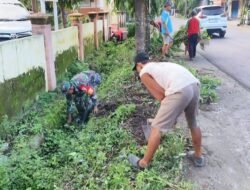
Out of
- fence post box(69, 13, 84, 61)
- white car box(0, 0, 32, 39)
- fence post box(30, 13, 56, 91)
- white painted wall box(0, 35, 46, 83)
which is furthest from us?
fence post box(69, 13, 84, 61)

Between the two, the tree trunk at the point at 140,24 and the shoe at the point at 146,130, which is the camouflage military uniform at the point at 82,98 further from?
the tree trunk at the point at 140,24

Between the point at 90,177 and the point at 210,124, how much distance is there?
8.56 ft

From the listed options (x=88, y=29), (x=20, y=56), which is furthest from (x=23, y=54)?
(x=88, y=29)

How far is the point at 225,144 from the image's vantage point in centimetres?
520

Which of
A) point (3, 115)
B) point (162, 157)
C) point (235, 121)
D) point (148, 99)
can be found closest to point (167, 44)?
point (148, 99)

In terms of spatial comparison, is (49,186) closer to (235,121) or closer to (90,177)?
(90,177)

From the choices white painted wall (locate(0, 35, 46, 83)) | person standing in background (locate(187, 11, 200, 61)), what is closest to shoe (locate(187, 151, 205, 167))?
white painted wall (locate(0, 35, 46, 83))

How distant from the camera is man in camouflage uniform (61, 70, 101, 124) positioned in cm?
622

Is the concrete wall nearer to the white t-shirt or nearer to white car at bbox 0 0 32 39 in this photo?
white car at bbox 0 0 32 39

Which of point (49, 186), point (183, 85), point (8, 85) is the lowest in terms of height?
point (49, 186)

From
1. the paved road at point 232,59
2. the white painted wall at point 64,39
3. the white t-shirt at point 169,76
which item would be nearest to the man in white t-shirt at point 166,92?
the white t-shirt at point 169,76

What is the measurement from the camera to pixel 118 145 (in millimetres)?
5020

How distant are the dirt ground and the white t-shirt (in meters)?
1.06

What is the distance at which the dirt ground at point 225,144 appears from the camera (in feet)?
13.8
